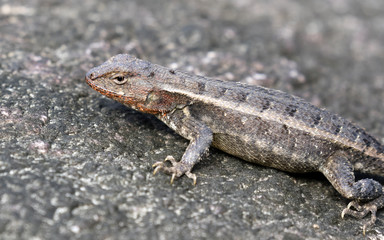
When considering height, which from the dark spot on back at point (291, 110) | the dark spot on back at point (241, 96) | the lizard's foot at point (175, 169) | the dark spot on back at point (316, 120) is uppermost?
the dark spot on back at point (241, 96)

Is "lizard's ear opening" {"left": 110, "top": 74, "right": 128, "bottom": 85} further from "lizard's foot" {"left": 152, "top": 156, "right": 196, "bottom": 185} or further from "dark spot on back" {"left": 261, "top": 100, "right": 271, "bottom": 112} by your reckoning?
"dark spot on back" {"left": 261, "top": 100, "right": 271, "bottom": 112}

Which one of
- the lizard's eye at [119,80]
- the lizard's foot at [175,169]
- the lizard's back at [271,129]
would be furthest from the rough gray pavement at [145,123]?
the lizard's eye at [119,80]

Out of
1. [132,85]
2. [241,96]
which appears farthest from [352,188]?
[132,85]

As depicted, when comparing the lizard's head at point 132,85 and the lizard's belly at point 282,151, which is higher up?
the lizard's head at point 132,85

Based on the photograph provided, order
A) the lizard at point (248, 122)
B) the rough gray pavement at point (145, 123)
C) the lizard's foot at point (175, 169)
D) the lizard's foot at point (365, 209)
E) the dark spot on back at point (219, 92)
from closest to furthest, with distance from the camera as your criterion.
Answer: the rough gray pavement at point (145, 123), the lizard's foot at point (175, 169), the lizard's foot at point (365, 209), the lizard at point (248, 122), the dark spot on back at point (219, 92)

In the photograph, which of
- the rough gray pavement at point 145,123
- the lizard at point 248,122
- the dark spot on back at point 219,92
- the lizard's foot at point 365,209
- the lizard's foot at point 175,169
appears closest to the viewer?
the rough gray pavement at point 145,123

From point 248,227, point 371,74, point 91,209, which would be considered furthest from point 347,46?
point 91,209

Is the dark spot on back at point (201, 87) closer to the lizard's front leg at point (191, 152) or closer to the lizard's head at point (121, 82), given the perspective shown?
the lizard's front leg at point (191, 152)
